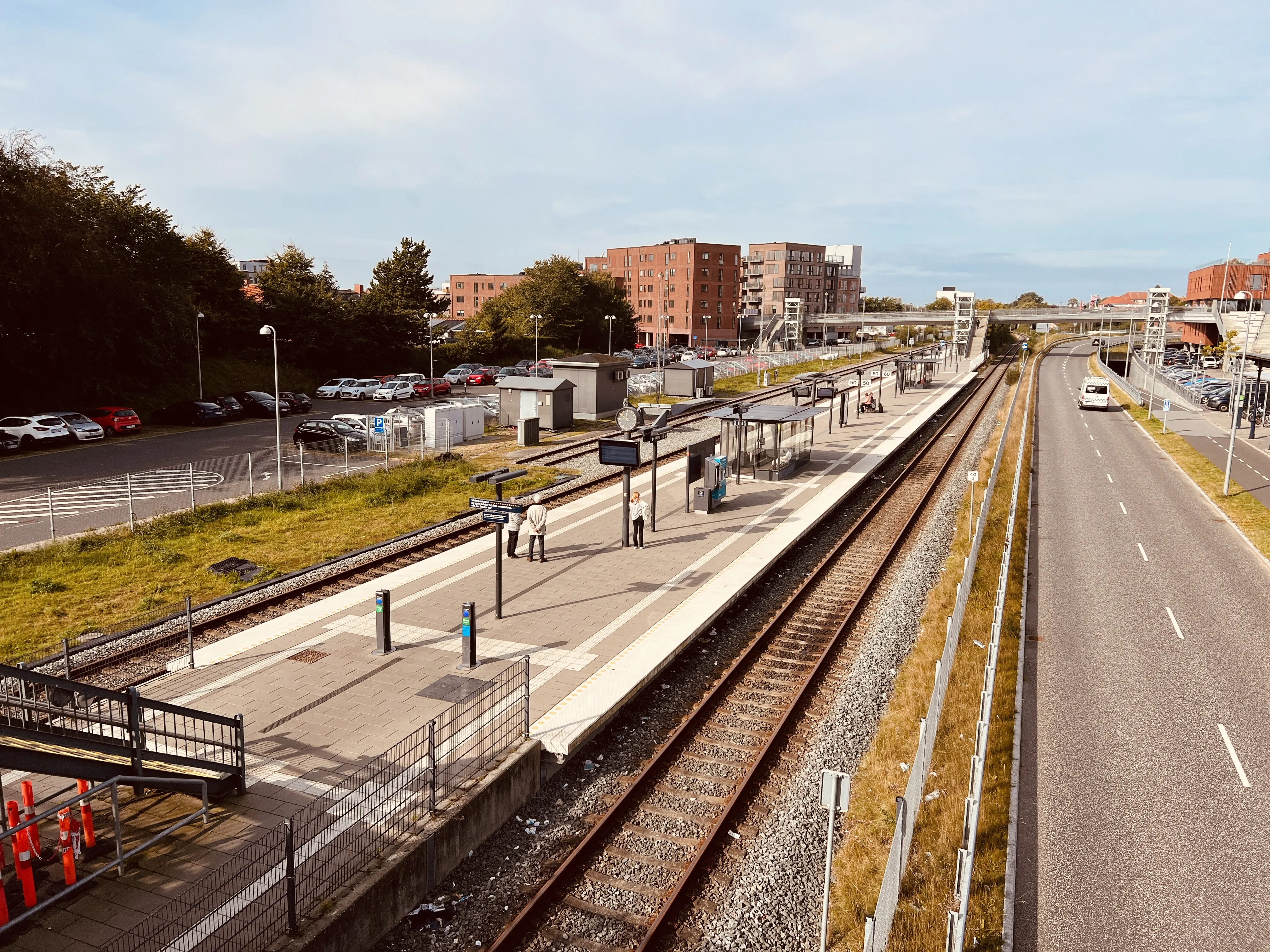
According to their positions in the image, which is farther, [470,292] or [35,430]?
[470,292]

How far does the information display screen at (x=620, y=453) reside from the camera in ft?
61.6

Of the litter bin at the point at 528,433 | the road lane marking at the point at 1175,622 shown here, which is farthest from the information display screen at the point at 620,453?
the litter bin at the point at 528,433

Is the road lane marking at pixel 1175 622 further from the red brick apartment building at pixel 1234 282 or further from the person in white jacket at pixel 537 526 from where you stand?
the red brick apartment building at pixel 1234 282

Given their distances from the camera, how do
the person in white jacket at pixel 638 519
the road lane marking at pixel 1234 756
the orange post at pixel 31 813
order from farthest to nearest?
the person in white jacket at pixel 638 519 → the road lane marking at pixel 1234 756 → the orange post at pixel 31 813

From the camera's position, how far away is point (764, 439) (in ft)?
97.2

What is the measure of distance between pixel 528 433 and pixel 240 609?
19799 mm

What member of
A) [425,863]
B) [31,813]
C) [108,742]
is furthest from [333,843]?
[31,813]

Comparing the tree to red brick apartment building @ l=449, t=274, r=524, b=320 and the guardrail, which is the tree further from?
the guardrail

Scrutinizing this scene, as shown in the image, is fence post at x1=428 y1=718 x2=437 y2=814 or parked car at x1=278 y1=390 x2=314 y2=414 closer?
fence post at x1=428 y1=718 x2=437 y2=814

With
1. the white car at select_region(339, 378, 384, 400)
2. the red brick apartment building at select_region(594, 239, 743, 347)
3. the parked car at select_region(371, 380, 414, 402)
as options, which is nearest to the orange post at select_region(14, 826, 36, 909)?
the parked car at select_region(371, 380, 414, 402)

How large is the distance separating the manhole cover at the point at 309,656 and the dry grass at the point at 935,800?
809cm

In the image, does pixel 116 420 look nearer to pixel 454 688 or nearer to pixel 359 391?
pixel 359 391

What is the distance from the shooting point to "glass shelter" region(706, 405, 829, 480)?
1101 inches

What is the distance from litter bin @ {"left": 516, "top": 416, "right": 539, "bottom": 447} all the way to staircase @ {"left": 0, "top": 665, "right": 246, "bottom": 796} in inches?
952
